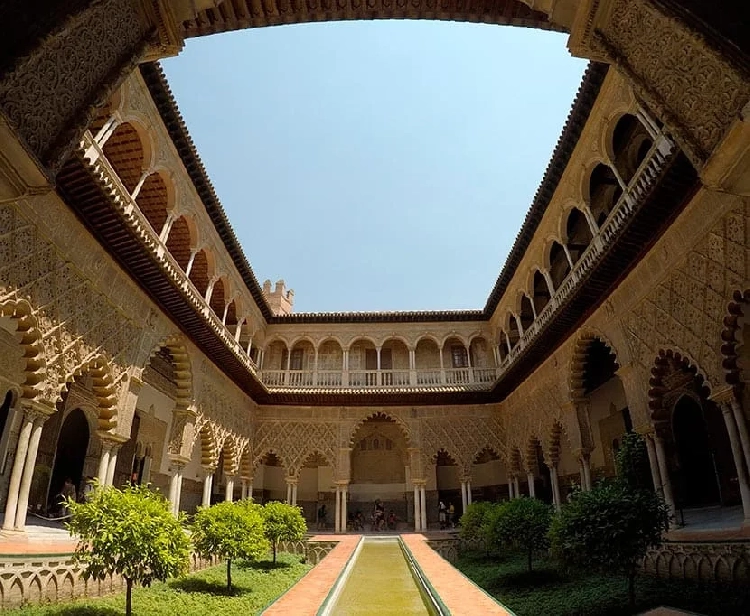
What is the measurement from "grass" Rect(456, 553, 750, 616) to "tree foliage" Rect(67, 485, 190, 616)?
4.90 metres

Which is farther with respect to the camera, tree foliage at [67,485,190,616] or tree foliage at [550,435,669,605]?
tree foliage at [550,435,669,605]

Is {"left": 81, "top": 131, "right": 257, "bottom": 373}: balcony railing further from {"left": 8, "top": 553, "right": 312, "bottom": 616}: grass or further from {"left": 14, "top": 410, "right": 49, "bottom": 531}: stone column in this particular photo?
{"left": 8, "top": 553, "right": 312, "bottom": 616}: grass

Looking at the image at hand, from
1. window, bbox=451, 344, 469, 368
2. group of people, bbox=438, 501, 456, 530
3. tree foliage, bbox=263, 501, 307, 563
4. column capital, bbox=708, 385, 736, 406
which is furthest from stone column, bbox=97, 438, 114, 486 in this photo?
window, bbox=451, 344, 469, 368

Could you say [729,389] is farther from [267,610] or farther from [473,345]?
[473,345]

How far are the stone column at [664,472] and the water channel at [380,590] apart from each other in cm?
459

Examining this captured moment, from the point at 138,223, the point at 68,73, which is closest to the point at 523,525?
the point at 138,223

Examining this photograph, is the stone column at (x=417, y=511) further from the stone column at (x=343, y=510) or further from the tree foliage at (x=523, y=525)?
the tree foliage at (x=523, y=525)

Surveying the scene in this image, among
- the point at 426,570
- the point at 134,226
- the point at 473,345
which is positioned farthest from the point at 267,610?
the point at 473,345

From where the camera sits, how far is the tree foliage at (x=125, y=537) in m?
5.54

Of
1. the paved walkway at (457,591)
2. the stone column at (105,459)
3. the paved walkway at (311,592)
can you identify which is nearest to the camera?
the paved walkway at (457,591)

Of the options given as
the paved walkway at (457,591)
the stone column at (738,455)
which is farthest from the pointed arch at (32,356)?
the stone column at (738,455)

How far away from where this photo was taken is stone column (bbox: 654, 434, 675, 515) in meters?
8.60

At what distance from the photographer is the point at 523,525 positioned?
31.2 ft

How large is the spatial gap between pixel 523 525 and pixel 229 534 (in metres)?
5.46
